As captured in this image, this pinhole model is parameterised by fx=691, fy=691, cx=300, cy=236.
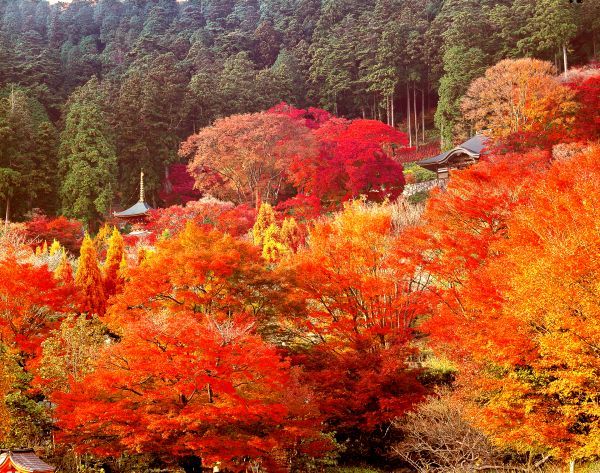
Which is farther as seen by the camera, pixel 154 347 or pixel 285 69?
pixel 285 69

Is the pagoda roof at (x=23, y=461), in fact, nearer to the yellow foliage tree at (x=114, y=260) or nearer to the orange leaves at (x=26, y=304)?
the orange leaves at (x=26, y=304)

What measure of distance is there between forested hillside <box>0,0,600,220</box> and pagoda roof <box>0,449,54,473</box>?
28.6 m

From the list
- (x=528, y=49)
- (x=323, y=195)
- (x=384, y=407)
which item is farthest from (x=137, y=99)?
(x=384, y=407)

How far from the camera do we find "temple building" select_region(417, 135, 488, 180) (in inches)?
1425

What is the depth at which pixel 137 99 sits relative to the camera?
49.3 metres

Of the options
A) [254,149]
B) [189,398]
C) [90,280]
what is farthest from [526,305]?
[254,149]

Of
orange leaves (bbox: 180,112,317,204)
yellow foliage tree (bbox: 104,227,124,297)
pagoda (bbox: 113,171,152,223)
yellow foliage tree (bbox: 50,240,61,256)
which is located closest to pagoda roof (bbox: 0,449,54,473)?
yellow foliage tree (bbox: 104,227,124,297)

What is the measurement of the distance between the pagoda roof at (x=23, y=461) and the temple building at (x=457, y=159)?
27.5 m

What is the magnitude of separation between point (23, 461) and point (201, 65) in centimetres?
5037

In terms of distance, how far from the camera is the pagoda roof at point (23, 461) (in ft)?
40.7

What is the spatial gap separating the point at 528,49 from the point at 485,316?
126ft

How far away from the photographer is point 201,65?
2333 inches

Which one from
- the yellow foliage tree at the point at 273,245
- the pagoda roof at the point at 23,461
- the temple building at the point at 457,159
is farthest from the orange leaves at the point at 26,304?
the temple building at the point at 457,159

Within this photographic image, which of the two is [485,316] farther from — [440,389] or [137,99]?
[137,99]
